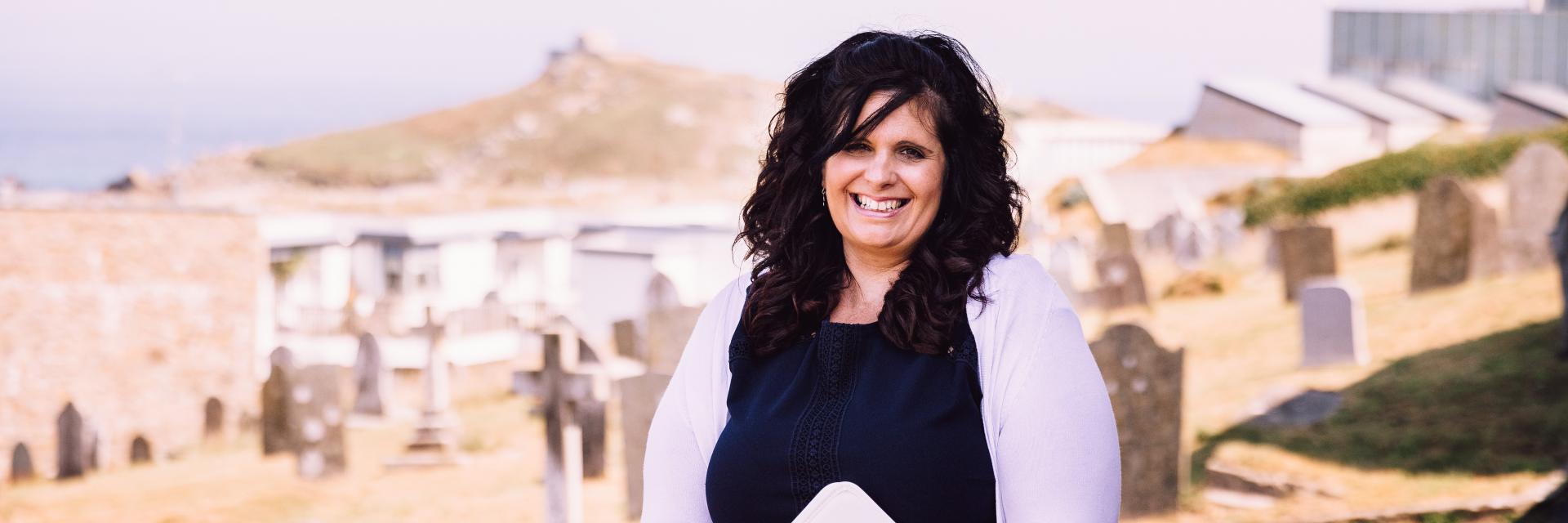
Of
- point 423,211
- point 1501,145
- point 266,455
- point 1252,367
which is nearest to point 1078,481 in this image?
point 1252,367

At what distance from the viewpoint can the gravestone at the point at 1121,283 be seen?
16047 millimetres

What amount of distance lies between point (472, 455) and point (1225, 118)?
33540 mm

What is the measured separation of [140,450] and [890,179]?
15338 mm

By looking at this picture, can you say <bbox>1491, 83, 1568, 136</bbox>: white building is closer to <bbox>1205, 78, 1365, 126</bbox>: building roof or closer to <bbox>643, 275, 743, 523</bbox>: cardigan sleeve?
<bbox>1205, 78, 1365, 126</bbox>: building roof

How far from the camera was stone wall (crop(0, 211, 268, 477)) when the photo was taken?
66.9 feet

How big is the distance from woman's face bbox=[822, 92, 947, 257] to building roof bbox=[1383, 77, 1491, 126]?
41379mm

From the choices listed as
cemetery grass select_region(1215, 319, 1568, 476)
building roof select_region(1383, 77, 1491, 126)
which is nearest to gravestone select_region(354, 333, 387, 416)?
cemetery grass select_region(1215, 319, 1568, 476)

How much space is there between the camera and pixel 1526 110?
35094mm

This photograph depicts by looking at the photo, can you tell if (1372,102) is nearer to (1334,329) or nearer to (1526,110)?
(1526,110)

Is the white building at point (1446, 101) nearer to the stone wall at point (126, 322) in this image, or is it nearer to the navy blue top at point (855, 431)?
the stone wall at point (126, 322)

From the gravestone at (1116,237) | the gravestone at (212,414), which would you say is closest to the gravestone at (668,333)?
the gravestone at (212,414)

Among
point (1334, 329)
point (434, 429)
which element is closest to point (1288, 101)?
point (1334, 329)

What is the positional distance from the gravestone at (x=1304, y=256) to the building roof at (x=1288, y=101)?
81.0 ft

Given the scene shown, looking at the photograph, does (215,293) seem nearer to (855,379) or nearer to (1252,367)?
(1252,367)
